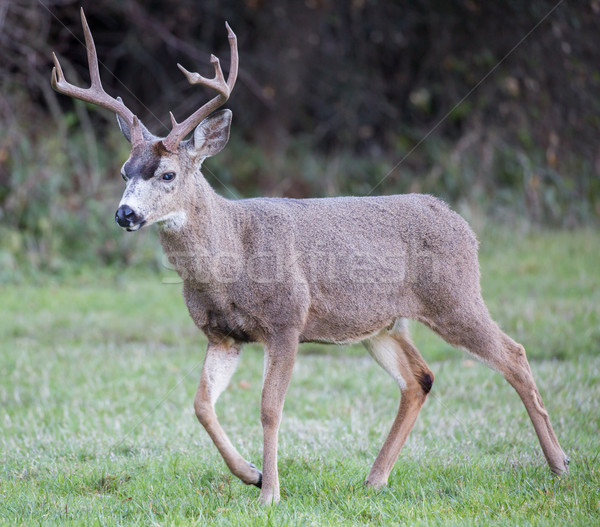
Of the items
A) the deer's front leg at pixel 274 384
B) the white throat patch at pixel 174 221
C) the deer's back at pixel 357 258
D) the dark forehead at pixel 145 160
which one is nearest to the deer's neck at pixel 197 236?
the white throat patch at pixel 174 221

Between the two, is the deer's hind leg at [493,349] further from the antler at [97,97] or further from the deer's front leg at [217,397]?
the antler at [97,97]

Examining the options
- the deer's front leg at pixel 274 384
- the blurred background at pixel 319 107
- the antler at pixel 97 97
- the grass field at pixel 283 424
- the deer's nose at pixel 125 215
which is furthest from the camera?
the blurred background at pixel 319 107

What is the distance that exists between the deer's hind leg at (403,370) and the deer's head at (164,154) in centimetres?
156

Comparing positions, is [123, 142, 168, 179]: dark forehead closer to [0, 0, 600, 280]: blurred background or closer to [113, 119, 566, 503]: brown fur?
[113, 119, 566, 503]: brown fur

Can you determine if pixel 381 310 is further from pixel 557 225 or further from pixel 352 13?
pixel 352 13

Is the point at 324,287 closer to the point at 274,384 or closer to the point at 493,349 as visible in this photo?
the point at 274,384

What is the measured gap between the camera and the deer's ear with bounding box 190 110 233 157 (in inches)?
200

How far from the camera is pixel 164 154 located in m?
4.91

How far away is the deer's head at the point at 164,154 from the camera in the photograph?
4.73 meters

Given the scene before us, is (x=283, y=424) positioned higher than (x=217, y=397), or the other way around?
(x=217, y=397)

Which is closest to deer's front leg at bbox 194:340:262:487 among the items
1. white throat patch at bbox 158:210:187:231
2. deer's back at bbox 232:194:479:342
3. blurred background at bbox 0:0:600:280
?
deer's back at bbox 232:194:479:342

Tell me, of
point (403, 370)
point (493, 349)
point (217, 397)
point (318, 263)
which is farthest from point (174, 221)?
point (493, 349)

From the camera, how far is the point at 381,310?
5145 millimetres

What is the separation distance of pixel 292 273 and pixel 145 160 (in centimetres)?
105
